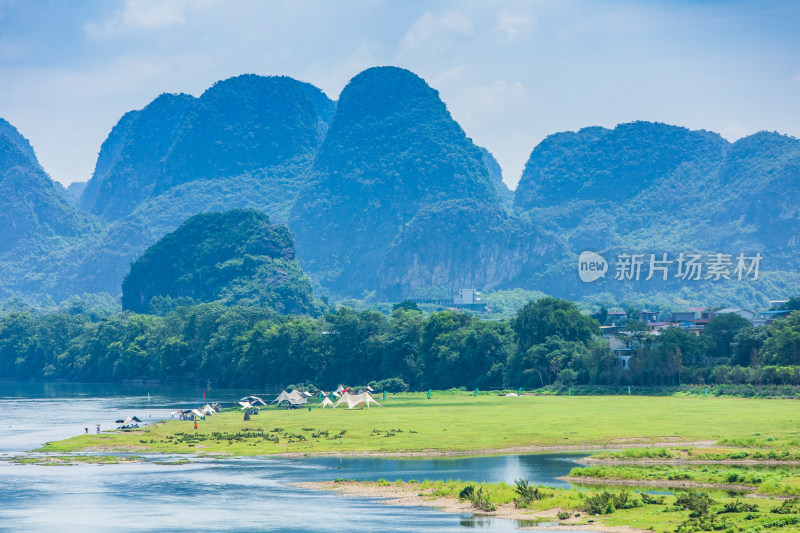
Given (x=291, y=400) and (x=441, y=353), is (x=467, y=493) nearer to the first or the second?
(x=291, y=400)

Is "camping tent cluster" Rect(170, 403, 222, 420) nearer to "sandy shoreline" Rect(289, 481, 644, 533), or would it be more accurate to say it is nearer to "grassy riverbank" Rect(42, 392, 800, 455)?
"grassy riverbank" Rect(42, 392, 800, 455)

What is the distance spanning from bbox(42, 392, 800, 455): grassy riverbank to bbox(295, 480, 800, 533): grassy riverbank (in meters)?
16.6

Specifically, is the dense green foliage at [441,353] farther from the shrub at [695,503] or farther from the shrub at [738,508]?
the shrub at [738,508]

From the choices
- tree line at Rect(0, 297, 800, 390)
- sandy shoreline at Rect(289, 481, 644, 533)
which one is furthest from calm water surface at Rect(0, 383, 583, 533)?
tree line at Rect(0, 297, 800, 390)

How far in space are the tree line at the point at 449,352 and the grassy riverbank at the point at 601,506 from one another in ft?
190

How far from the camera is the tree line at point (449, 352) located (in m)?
118

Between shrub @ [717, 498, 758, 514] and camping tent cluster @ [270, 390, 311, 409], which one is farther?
camping tent cluster @ [270, 390, 311, 409]

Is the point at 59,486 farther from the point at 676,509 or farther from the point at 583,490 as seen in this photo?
the point at 676,509

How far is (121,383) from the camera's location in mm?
190250

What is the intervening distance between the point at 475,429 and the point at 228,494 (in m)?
29.9

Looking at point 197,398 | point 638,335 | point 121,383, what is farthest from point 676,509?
point 121,383

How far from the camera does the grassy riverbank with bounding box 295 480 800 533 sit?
4744 cm

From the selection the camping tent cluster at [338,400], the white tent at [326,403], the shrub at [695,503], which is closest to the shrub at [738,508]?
the shrub at [695,503]

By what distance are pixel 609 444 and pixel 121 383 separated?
13046 cm
